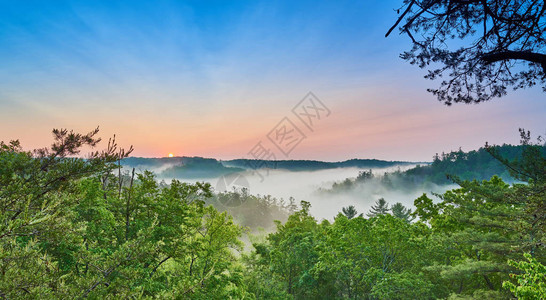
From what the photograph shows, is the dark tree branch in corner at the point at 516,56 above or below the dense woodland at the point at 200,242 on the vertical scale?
above

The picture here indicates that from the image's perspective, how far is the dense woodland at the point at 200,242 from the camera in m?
4.21

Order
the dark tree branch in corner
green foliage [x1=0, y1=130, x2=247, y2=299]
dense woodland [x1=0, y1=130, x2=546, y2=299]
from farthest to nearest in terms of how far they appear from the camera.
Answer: dense woodland [x1=0, y1=130, x2=546, y2=299], the dark tree branch in corner, green foliage [x1=0, y1=130, x2=247, y2=299]

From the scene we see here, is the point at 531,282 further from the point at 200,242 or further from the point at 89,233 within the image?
the point at 89,233

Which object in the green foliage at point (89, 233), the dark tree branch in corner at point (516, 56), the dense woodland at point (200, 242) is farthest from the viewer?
the dense woodland at point (200, 242)

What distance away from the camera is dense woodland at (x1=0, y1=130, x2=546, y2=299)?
13.8 ft

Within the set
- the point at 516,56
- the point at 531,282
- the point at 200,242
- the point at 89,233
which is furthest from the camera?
the point at 200,242

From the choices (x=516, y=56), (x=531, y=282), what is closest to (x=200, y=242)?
(x=531, y=282)

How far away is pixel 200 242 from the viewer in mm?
10406

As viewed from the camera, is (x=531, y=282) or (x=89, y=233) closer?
(x=531, y=282)

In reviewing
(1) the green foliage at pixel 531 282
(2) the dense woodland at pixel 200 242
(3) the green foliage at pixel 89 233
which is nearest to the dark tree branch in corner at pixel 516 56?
(2) the dense woodland at pixel 200 242

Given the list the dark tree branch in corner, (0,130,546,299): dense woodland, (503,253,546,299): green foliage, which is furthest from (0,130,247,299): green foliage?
the dark tree branch in corner

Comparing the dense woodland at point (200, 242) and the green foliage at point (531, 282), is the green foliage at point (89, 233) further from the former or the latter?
the green foliage at point (531, 282)

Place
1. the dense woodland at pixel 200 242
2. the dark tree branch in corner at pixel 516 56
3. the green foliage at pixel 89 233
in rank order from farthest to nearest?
the dense woodland at pixel 200 242, the dark tree branch in corner at pixel 516 56, the green foliage at pixel 89 233

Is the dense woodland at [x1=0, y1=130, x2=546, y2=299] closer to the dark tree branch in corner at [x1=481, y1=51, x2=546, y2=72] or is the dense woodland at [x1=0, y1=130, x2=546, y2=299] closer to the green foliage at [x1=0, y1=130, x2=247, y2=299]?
the green foliage at [x1=0, y1=130, x2=247, y2=299]
